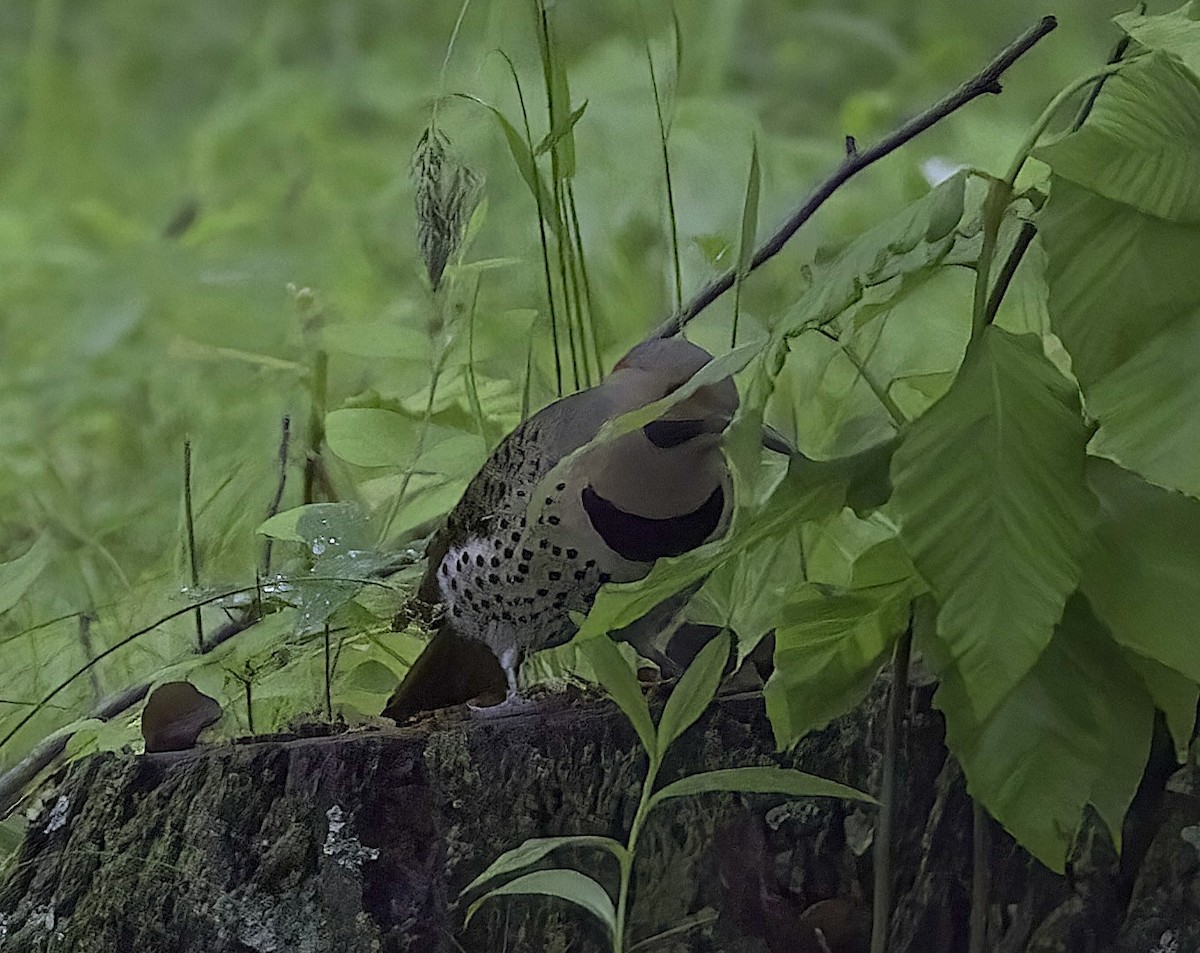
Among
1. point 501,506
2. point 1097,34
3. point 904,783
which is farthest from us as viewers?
point 1097,34

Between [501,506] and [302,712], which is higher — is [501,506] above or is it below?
above

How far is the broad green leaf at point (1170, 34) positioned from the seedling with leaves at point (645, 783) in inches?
11.6

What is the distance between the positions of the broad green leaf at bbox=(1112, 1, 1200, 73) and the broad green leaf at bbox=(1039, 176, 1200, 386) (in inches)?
2.4

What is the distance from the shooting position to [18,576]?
0.77 m

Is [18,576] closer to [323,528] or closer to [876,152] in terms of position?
[323,528]

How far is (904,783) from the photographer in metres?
0.49

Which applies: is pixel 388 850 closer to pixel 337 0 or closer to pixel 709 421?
pixel 709 421

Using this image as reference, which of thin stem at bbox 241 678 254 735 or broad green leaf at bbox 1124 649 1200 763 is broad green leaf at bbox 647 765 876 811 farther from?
thin stem at bbox 241 678 254 735

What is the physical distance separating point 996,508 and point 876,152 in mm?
311

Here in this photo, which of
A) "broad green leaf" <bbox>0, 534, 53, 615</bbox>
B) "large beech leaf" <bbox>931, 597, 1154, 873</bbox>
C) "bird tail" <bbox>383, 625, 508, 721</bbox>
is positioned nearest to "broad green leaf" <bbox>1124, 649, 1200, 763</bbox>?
"large beech leaf" <bbox>931, 597, 1154, 873</bbox>

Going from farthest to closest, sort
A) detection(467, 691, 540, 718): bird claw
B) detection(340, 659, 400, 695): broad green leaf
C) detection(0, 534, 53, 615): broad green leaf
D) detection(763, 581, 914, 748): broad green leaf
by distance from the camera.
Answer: detection(0, 534, 53, 615): broad green leaf
detection(340, 659, 400, 695): broad green leaf
detection(467, 691, 540, 718): bird claw
detection(763, 581, 914, 748): broad green leaf

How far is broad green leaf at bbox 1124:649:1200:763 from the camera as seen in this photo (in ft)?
1.22

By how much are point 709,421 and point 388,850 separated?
28 centimetres

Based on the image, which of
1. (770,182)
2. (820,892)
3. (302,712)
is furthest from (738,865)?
(770,182)
